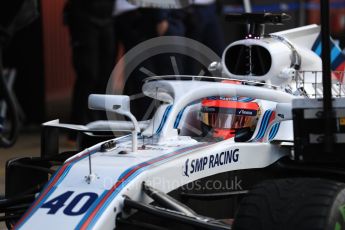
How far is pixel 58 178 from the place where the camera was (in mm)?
4219

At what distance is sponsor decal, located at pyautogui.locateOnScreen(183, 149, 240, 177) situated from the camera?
4301mm

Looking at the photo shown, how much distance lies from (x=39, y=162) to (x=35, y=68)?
496cm

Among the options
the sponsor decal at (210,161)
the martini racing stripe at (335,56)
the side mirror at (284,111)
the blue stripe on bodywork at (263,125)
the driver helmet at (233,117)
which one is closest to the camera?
the sponsor decal at (210,161)

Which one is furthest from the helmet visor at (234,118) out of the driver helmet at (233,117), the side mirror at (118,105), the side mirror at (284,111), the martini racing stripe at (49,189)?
the martini racing stripe at (49,189)

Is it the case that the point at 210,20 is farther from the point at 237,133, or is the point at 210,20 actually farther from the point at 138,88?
the point at 237,133

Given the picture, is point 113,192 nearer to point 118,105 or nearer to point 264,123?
point 118,105

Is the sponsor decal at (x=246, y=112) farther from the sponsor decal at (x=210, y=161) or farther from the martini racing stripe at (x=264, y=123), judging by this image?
the sponsor decal at (x=210, y=161)

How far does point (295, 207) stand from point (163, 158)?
2.67ft

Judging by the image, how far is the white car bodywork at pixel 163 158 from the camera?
391 cm

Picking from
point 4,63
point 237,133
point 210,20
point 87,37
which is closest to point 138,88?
point 237,133

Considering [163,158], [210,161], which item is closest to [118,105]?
[163,158]

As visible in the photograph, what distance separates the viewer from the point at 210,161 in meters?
4.40

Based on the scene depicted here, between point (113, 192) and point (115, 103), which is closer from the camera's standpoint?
point (113, 192)

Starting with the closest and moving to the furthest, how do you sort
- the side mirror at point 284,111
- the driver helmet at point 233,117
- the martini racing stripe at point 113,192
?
the martini racing stripe at point 113,192
the side mirror at point 284,111
the driver helmet at point 233,117
